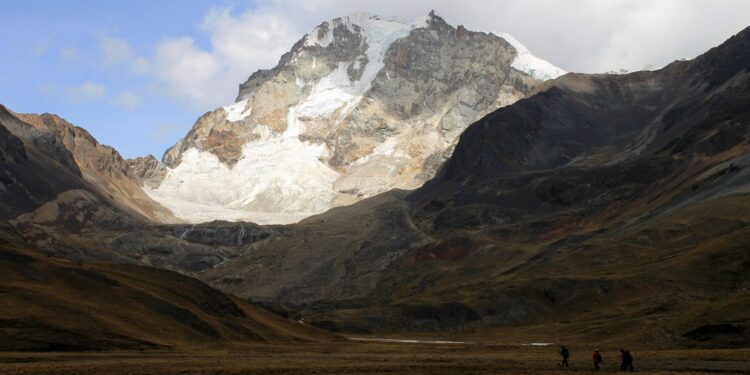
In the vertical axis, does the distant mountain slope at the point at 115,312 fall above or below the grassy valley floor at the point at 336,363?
above

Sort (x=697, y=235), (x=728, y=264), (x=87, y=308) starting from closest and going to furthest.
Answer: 1. (x=87, y=308)
2. (x=728, y=264)
3. (x=697, y=235)

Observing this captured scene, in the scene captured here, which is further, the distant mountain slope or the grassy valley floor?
the distant mountain slope

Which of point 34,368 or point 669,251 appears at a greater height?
point 669,251

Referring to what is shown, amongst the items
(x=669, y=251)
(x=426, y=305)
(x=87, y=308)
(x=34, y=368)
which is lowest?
(x=34, y=368)

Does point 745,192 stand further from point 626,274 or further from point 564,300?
point 564,300

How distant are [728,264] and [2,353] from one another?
92.1 metres

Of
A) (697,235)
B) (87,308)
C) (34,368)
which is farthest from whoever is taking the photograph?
(697,235)

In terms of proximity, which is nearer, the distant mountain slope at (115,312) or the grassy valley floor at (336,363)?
the grassy valley floor at (336,363)

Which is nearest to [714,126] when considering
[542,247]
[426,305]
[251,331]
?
[542,247]

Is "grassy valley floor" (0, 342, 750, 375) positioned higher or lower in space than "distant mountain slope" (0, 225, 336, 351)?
lower

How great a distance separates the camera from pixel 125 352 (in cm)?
6812

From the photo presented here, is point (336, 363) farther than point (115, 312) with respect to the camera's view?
No

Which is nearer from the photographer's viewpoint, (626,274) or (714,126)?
(626,274)

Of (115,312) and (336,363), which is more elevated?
(115,312)
